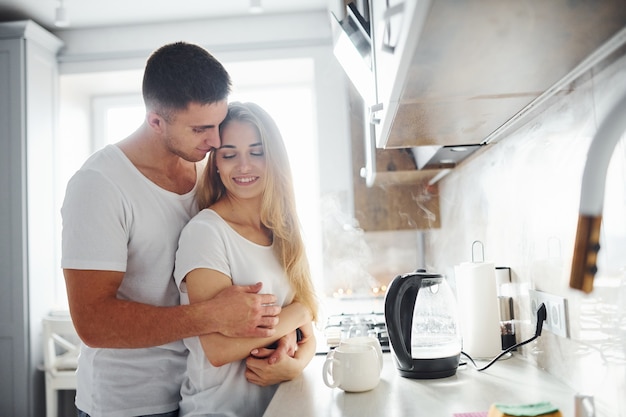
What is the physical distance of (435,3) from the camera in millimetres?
561

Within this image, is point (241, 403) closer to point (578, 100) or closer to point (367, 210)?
point (578, 100)

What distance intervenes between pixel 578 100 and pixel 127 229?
1.05 m

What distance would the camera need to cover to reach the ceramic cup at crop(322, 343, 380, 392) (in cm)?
107

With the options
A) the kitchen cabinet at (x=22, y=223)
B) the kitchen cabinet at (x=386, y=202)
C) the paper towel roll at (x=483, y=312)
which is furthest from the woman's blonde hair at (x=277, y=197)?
the kitchen cabinet at (x=22, y=223)

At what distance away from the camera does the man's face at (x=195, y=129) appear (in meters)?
1.33

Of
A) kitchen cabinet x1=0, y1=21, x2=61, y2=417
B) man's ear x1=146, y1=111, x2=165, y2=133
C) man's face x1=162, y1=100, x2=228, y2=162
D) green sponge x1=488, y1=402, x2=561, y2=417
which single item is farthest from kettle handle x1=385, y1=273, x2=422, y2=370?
kitchen cabinet x1=0, y1=21, x2=61, y2=417

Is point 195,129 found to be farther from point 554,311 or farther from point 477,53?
point 554,311

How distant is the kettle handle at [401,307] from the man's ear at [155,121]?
0.74 m

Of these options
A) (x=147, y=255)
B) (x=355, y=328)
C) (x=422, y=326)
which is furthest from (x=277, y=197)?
(x=355, y=328)

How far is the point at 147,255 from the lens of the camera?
1.32 metres

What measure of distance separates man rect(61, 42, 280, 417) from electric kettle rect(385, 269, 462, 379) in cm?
29

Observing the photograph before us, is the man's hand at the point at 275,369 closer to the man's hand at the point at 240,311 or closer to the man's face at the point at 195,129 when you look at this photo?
the man's hand at the point at 240,311

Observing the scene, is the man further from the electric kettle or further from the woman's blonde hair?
the electric kettle

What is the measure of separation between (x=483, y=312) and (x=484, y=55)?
82cm
